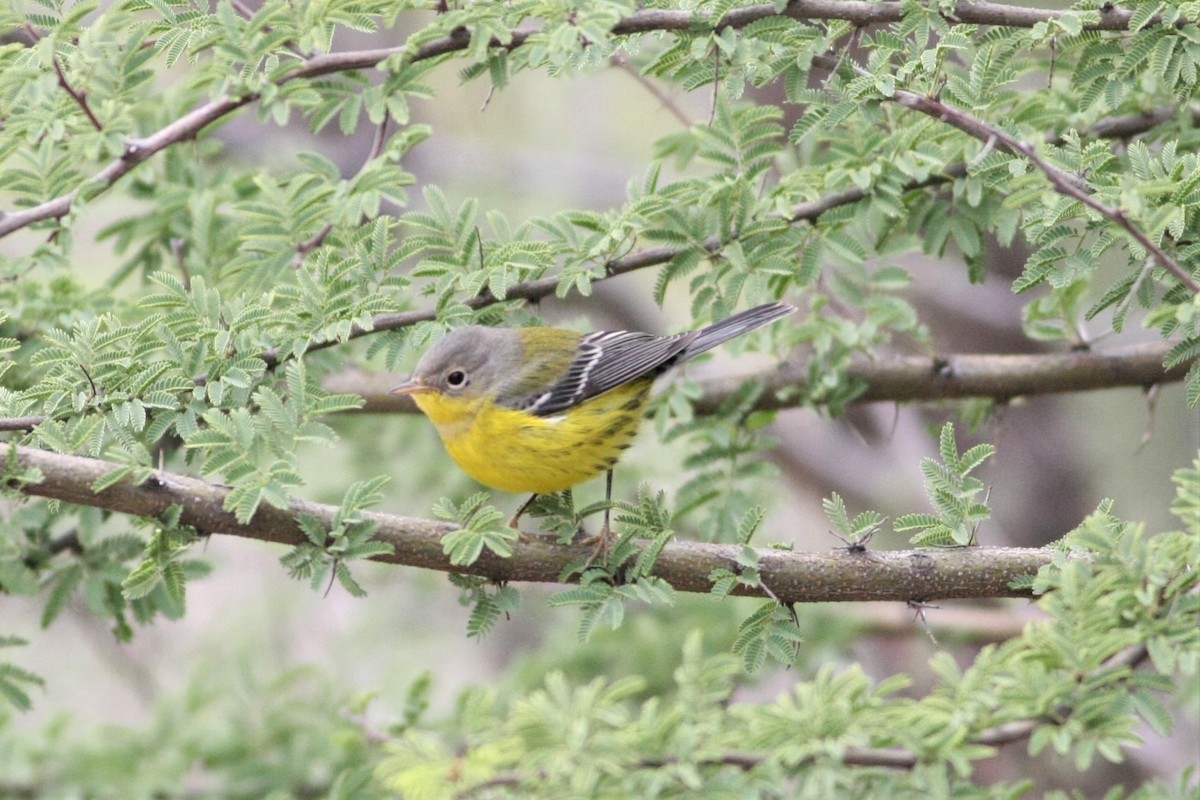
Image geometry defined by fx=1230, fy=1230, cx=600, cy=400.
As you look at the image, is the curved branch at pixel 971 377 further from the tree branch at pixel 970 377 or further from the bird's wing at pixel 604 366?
the bird's wing at pixel 604 366

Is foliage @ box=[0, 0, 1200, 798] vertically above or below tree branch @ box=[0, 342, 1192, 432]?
above

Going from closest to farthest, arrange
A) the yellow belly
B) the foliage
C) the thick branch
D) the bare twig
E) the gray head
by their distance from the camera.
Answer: the foliage, the thick branch, the bare twig, the yellow belly, the gray head

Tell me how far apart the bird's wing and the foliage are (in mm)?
258

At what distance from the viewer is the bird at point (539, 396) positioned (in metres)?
4.59

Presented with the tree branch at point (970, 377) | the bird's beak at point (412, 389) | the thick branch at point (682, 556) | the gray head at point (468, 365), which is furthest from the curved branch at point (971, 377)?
the thick branch at point (682, 556)

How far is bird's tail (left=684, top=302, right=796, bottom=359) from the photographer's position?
4832 mm

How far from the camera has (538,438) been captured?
462cm

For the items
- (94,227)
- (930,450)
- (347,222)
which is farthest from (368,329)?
(94,227)

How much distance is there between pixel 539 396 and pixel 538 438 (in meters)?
0.33

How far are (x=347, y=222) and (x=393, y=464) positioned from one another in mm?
2961

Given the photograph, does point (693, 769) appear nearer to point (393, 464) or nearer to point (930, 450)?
point (393, 464)

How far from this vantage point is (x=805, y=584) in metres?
3.45

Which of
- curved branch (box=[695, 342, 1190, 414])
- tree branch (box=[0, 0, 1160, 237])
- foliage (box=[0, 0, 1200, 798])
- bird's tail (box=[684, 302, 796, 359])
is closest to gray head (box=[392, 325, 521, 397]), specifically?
foliage (box=[0, 0, 1200, 798])

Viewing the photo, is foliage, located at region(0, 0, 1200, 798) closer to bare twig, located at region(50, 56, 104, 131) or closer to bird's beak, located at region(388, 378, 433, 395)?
bare twig, located at region(50, 56, 104, 131)
